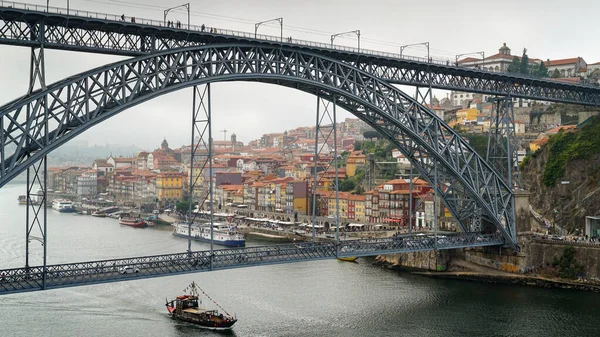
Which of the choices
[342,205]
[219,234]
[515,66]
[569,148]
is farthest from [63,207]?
[569,148]

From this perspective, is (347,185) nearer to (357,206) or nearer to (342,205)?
Answer: (342,205)

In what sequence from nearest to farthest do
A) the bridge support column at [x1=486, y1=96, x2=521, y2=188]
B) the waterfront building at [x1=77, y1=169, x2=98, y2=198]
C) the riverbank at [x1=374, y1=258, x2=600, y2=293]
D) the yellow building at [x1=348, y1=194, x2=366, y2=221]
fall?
the riverbank at [x1=374, y1=258, x2=600, y2=293]
the bridge support column at [x1=486, y1=96, x2=521, y2=188]
the yellow building at [x1=348, y1=194, x2=366, y2=221]
the waterfront building at [x1=77, y1=169, x2=98, y2=198]

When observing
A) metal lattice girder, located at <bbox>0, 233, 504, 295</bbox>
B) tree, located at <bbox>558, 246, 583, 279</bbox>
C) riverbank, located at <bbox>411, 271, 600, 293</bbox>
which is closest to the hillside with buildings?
metal lattice girder, located at <bbox>0, 233, 504, 295</bbox>

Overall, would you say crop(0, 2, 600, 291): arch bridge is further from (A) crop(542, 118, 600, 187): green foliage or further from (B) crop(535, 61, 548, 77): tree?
(B) crop(535, 61, 548, 77): tree

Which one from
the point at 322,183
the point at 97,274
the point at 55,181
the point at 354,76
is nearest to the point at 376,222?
the point at 322,183

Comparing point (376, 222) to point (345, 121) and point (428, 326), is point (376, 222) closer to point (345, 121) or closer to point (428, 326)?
point (428, 326)

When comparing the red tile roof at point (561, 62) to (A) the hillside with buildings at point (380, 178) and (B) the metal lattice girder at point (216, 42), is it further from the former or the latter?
(B) the metal lattice girder at point (216, 42)
